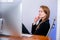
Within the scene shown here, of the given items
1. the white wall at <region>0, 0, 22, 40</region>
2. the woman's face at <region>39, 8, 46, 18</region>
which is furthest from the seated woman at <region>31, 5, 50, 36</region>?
the white wall at <region>0, 0, 22, 40</region>

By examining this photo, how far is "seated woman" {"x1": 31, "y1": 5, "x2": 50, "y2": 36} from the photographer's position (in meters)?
1.09

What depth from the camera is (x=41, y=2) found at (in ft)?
3.60

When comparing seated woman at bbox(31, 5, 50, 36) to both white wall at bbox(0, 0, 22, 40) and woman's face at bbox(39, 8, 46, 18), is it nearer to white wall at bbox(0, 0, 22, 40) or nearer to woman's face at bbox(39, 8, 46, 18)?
woman's face at bbox(39, 8, 46, 18)

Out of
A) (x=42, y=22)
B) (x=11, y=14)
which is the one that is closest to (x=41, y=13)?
(x=42, y=22)

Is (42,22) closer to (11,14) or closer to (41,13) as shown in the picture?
(41,13)

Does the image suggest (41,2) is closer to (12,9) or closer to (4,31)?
(12,9)

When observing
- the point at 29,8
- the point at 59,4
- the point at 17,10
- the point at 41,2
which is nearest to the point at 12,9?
the point at 17,10

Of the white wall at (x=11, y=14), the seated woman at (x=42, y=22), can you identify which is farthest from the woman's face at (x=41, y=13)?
the white wall at (x=11, y=14)

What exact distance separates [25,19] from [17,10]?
185mm

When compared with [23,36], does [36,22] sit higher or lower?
higher

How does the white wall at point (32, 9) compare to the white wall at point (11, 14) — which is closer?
the white wall at point (11, 14)

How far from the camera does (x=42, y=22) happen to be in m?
1.10

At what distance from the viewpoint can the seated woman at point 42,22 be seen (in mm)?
1086

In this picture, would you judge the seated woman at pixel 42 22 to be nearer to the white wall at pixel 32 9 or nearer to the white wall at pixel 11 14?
the white wall at pixel 32 9
